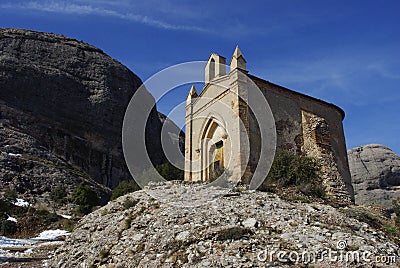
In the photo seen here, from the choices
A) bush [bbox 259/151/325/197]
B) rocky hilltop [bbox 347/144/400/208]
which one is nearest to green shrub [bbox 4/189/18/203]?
bush [bbox 259/151/325/197]

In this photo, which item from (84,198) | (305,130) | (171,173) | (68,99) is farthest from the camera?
(68,99)

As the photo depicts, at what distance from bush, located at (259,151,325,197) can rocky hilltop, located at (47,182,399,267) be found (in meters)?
1.84

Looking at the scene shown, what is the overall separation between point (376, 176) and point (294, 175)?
26838 mm

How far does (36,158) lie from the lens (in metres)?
44.8

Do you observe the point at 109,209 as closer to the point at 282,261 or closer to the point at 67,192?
the point at 282,261

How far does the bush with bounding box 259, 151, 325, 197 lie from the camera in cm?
1456

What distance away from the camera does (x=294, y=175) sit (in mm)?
15586

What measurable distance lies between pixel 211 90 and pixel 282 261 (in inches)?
508

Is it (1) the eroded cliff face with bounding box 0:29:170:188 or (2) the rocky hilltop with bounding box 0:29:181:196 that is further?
(1) the eroded cliff face with bounding box 0:29:170:188

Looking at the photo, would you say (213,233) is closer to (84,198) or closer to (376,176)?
(84,198)

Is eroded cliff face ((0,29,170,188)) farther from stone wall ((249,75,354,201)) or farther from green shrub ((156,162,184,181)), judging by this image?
stone wall ((249,75,354,201))

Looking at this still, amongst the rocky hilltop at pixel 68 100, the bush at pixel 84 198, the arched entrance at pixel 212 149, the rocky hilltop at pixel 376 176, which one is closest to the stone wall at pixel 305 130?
the arched entrance at pixel 212 149

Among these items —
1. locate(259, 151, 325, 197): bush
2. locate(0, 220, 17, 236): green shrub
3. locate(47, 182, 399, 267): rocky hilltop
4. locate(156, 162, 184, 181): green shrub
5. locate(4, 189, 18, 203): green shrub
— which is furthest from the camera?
locate(4, 189, 18, 203): green shrub

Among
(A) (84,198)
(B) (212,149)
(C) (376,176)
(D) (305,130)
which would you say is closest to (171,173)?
(A) (84,198)
